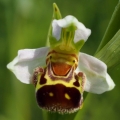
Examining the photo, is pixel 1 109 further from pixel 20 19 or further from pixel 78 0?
pixel 78 0

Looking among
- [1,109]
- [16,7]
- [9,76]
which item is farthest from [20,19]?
[1,109]

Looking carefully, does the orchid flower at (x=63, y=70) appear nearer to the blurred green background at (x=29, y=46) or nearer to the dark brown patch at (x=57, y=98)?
the dark brown patch at (x=57, y=98)

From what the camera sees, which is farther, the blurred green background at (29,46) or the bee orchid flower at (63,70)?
the blurred green background at (29,46)

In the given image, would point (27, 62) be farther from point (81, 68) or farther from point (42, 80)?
point (81, 68)

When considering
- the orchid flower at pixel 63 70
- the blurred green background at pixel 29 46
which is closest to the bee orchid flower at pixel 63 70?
the orchid flower at pixel 63 70

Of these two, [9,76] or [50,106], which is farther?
[9,76]

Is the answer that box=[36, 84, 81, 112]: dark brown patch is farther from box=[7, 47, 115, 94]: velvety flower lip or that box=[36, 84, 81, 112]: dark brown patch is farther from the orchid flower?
box=[7, 47, 115, 94]: velvety flower lip

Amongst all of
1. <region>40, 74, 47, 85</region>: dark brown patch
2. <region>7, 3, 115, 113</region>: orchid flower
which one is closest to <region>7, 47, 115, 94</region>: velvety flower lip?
<region>7, 3, 115, 113</region>: orchid flower
